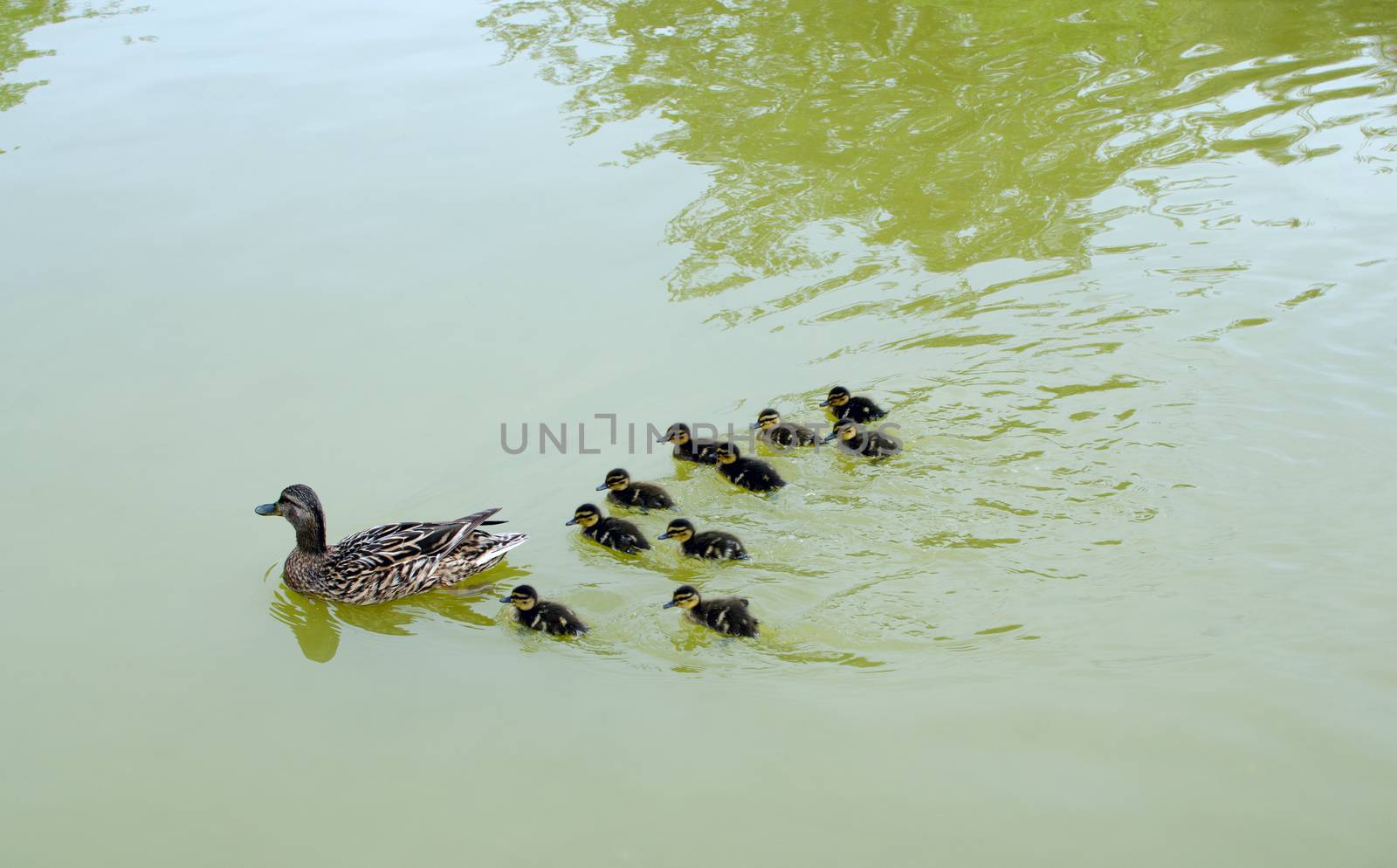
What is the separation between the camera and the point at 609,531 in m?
4.41

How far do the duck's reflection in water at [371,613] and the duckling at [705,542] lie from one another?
64 centimetres

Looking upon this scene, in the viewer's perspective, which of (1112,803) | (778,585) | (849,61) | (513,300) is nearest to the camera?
(1112,803)

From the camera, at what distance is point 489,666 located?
380cm

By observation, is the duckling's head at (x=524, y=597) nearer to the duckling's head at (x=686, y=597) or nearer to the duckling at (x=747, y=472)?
the duckling's head at (x=686, y=597)

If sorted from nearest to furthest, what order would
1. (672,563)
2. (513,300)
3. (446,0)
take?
(672,563) < (513,300) < (446,0)

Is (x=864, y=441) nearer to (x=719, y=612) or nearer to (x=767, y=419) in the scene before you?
(x=767, y=419)

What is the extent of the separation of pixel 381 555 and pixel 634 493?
3.26 feet

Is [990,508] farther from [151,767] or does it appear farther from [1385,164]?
[1385,164]

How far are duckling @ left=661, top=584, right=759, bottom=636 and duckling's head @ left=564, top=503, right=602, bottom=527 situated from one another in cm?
59

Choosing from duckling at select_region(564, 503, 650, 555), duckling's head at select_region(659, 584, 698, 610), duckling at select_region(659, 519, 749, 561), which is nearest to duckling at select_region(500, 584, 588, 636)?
duckling's head at select_region(659, 584, 698, 610)

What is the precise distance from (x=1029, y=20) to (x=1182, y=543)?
18.9 feet

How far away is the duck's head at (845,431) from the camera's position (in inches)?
184

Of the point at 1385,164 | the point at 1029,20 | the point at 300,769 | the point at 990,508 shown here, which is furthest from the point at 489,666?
the point at 1029,20

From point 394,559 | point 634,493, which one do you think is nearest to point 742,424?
point 634,493
